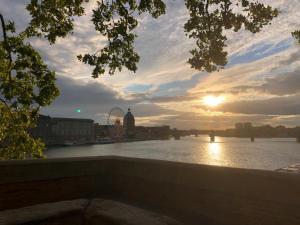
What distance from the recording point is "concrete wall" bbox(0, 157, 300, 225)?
18.2ft

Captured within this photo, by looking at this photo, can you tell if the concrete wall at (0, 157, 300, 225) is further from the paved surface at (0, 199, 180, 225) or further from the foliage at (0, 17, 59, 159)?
the foliage at (0, 17, 59, 159)

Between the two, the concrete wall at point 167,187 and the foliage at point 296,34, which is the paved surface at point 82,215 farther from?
the foliage at point 296,34

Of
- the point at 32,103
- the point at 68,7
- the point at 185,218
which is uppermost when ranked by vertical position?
the point at 68,7

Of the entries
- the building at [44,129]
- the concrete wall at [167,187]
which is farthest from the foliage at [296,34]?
the building at [44,129]

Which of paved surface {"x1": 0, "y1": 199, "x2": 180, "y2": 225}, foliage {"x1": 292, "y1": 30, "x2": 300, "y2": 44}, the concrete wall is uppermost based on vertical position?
foliage {"x1": 292, "y1": 30, "x2": 300, "y2": 44}

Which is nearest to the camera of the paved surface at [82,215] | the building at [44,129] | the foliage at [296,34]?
the paved surface at [82,215]

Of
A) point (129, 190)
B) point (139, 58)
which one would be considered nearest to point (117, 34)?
point (139, 58)

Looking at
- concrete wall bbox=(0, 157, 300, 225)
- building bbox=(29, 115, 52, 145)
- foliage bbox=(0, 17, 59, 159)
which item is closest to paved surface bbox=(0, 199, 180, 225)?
concrete wall bbox=(0, 157, 300, 225)

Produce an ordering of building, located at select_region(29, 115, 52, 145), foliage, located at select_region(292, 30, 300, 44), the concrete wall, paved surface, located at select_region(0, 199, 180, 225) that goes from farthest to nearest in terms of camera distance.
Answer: building, located at select_region(29, 115, 52, 145)
foliage, located at select_region(292, 30, 300, 44)
paved surface, located at select_region(0, 199, 180, 225)
the concrete wall

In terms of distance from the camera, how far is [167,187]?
7359 millimetres

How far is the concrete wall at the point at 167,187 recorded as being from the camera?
5.54 metres

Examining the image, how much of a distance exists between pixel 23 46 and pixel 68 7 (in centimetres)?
338

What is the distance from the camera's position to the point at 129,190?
27.1 feet

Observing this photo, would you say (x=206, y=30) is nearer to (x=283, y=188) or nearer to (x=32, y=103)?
(x=283, y=188)
